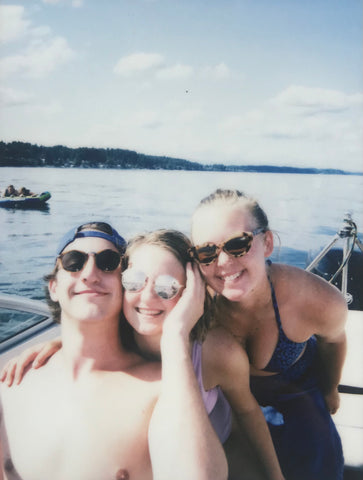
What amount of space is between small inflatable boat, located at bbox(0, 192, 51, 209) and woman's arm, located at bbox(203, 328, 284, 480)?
3.21ft

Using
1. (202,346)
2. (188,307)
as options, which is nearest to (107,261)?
(188,307)

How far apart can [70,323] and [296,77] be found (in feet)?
5.15

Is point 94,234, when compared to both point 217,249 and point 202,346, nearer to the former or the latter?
point 217,249

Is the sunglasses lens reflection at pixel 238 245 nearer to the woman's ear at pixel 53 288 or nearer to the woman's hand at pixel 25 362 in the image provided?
the woman's ear at pixel 53 288

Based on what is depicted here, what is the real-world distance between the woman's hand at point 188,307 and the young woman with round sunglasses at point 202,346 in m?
0.04

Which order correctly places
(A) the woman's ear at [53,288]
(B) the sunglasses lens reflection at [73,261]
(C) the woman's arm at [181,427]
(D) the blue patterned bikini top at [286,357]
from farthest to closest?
(D) the blue patterned bikini top at [286,357]
(A) the woman's ear at [53,288]
(B) the sunglasses lens reflection at [73,261]
(C) the woman's arm at [181,427]

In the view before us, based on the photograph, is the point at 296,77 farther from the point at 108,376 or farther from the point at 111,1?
the point at 108,376

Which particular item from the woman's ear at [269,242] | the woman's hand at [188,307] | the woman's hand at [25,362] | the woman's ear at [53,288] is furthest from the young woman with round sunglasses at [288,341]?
the woman's hand at [25,362]

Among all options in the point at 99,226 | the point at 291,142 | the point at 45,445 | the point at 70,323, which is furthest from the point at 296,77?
the point at 45,445

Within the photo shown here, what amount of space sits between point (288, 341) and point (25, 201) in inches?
52.6

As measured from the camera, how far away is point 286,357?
5.53 feet

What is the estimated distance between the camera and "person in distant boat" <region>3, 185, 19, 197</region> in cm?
174

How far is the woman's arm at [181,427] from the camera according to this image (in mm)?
1138

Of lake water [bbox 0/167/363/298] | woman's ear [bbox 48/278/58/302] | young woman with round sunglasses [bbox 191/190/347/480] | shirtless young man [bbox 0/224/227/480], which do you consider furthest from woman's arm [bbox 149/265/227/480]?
lake water [bbox 0/167/363/298]
